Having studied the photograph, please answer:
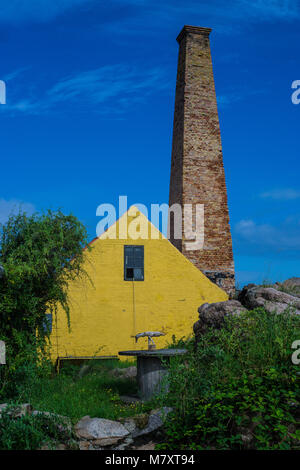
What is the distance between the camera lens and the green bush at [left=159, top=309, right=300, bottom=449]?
621cm

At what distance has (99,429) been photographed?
792 cm

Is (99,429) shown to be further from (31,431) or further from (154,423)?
(31,431)

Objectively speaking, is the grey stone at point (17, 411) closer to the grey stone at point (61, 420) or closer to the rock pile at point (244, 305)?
the grey stone at point (61, 420)

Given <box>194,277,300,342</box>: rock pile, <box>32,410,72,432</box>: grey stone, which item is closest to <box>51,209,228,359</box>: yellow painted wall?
<box>194,277,300,342</box>: rock pile

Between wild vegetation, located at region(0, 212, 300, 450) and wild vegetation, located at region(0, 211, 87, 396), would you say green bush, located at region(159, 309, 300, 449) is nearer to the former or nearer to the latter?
wild vegetation, located at region(0, 212, 300, 450)

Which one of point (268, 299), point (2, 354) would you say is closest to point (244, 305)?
point (268, 299)

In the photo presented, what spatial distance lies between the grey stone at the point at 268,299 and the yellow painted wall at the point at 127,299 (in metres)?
4.77

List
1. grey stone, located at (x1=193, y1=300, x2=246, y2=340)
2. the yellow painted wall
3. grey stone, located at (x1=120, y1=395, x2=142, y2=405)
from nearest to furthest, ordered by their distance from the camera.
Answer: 1. grey stone, located at (x1=120, y1=395, x2=142, y2=405)
2. grey stone, located at (x1=193, y1=300, x2=246, y2=340)
3. the yellow painted wall

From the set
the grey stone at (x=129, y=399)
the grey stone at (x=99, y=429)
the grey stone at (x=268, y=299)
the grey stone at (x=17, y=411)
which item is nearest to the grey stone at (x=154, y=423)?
the grey stone at (x=99, y=429)

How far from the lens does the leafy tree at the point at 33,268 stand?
Answer: 9.99 m

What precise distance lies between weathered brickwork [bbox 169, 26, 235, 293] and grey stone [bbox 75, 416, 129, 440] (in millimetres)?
12806

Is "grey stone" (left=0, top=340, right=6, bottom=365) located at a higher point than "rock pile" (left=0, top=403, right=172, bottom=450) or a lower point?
higher

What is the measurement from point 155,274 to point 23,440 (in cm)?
990

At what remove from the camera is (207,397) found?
7039 mm
